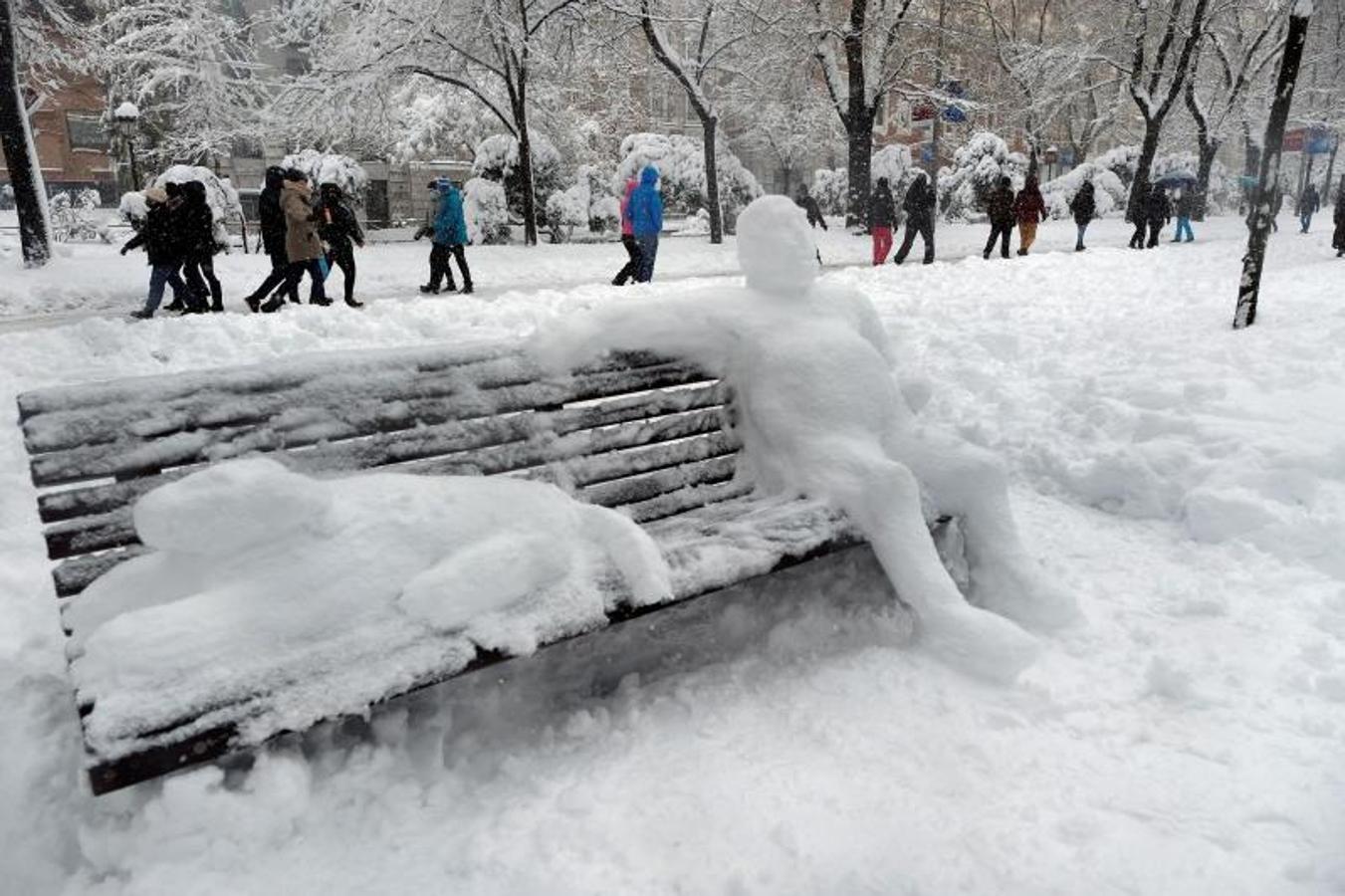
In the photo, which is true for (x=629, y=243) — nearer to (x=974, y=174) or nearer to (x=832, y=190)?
(x=974, y=174)

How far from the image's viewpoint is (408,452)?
2912 mm

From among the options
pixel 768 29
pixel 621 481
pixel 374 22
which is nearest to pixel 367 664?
pixel 621 481

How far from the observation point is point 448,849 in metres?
2.18

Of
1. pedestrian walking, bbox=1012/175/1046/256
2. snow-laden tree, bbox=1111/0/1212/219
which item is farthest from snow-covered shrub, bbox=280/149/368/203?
snow-laden tree, bbox=1111/0/1212/219

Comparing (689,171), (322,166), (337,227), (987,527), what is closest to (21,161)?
(337,227)

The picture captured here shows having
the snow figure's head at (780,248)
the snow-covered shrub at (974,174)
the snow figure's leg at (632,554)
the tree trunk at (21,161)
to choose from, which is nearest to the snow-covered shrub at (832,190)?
the snow-covered shrub at (974,174)

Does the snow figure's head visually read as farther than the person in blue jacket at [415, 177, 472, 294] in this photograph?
No

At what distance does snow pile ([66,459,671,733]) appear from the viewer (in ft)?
6.73

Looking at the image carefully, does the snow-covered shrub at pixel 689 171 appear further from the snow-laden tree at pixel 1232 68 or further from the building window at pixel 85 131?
the building window at pixel 85 131

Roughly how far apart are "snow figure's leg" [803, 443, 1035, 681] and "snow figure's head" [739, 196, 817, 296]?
0.78 metres

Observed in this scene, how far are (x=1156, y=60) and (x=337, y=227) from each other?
23011 millimetres

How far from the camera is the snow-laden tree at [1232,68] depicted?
82.6 feet

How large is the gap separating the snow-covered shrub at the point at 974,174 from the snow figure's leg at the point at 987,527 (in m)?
30.1

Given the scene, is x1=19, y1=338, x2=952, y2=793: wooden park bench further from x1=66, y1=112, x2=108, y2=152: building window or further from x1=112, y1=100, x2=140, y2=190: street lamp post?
x1=66, y1=112, x2=108, y2=152: building window
